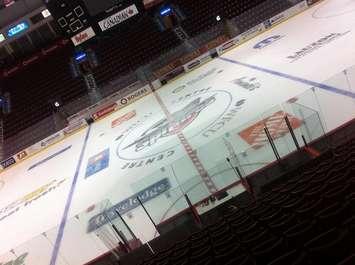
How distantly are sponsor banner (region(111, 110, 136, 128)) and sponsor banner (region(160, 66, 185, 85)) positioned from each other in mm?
2511

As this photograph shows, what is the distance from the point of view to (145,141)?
11016 millimetres

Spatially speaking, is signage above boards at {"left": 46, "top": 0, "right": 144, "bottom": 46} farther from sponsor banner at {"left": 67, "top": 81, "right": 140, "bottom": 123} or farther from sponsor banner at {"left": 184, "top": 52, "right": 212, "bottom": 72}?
sponsor banner at {"left": 184, "top": 52, "right": 212, "bottom": 72}

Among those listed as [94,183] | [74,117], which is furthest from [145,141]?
[74,117]

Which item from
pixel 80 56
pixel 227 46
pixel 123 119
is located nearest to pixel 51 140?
pixel 123 119

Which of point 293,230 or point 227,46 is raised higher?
point 293,230

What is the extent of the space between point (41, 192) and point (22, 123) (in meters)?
9.36

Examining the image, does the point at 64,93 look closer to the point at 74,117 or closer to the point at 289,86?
the point at 74,117

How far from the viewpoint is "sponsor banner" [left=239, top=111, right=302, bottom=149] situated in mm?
5867

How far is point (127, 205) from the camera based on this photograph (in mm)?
6051

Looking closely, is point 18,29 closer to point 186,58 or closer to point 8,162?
point 8,162

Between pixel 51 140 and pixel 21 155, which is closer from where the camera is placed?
pixel 21 155

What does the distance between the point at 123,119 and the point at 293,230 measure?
1257 cm

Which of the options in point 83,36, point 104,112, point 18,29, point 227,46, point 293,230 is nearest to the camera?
point 293,230

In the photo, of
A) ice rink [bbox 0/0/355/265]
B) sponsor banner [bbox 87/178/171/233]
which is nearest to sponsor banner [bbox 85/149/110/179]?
ice rink [bbox 0/0/355/265]
